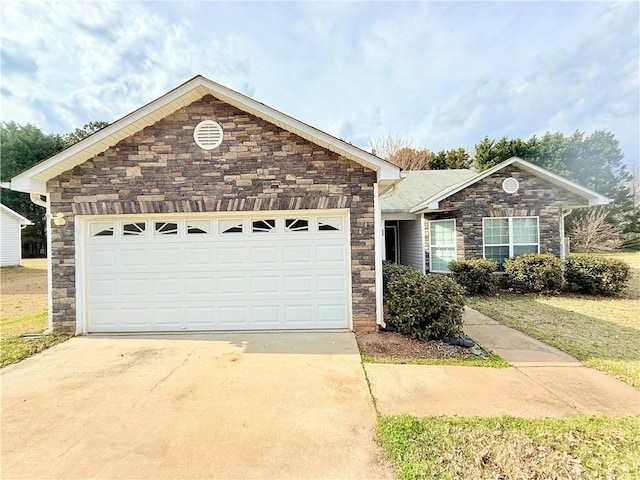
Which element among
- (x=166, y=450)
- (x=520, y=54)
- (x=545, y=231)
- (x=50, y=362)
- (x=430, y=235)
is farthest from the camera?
(x=430, y=235)

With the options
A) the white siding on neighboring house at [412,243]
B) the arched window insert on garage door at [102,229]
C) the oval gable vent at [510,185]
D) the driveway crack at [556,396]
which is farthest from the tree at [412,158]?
the driveway crack at [556,396]

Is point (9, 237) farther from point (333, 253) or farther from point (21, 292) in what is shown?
point (333, 253)

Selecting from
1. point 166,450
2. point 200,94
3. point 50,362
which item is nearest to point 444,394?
point 166,450

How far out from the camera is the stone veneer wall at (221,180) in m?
6.48

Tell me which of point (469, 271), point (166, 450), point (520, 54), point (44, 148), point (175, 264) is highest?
point (44, 148)

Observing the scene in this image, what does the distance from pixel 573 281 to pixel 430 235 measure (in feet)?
16.4

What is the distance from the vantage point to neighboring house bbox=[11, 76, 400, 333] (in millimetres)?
6469

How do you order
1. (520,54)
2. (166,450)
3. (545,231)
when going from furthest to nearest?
1. (545,231)
2. (520,54)
3. (166,450)

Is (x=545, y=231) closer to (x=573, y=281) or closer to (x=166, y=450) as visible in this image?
(x=573, y=281)

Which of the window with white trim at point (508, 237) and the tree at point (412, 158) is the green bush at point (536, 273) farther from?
the tree at point (412, 158)

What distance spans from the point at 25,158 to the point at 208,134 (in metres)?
35.1

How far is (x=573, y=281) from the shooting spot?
10.9 meters

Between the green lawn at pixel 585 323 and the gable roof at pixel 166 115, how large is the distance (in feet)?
14.9

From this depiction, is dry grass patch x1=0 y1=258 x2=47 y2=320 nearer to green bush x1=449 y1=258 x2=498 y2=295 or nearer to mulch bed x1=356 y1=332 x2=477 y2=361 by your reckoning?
mulch bed x1=356 y1=332 x2=477 y2=361
